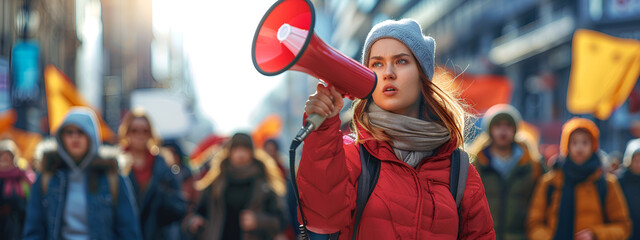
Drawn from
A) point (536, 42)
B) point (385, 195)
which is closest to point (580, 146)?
point (385, 195)

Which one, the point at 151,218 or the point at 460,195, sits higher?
the point at 460,195

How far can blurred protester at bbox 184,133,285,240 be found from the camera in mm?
5594

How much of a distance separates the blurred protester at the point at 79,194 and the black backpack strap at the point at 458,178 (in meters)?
2.89

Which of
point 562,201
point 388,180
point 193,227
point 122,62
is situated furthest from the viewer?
point 122,62

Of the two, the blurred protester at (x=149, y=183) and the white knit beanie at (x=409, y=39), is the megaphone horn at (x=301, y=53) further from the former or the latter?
the blurred protester at (x=149, y=183)

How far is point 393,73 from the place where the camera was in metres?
2.13

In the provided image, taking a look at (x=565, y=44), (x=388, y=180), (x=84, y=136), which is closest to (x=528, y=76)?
(x=565, y=44)

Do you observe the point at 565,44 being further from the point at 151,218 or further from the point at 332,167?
the point at 332,167

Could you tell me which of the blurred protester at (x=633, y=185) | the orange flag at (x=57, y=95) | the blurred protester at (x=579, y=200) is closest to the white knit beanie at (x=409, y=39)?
the blurred protester at (x=579, y=200)

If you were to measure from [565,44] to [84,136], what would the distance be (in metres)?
18.9

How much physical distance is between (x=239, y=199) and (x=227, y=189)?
5.6 inches

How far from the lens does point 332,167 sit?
1.84 m

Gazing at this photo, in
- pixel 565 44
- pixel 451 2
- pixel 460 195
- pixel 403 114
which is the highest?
pixel 451 2

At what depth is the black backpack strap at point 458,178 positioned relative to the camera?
6.91 feet
